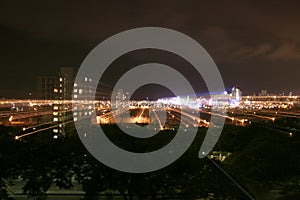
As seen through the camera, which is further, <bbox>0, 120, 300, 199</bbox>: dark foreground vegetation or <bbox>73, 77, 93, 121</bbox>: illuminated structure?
<bbox>73, 77, 93, 121</bbox>: illuminated structure

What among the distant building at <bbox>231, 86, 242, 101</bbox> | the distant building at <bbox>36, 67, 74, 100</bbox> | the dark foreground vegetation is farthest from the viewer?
the distant building at <bbox>231, 86, 242, 101</bbox>

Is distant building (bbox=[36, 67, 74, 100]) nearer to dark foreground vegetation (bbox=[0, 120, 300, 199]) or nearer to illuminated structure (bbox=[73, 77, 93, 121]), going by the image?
illuminated structure (bbox=[73, 77, 93, 121])

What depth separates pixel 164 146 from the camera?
458cm

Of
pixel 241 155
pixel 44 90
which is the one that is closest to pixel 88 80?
pixel 44 90

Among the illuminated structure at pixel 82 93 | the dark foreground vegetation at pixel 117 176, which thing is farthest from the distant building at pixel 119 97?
the dark foreground vegetation at pixel 117 176

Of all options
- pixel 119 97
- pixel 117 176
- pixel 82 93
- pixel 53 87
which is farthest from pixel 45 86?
pixel 119 97

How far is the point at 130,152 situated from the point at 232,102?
197ft

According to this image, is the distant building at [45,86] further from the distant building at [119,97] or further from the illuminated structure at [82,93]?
the distant building at [119,97]

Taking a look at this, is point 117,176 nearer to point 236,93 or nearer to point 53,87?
point 53,87

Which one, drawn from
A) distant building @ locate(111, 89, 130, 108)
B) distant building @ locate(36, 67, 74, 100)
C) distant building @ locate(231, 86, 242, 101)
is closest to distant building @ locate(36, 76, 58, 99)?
distant building @ locate(36, 67, 74, 100)

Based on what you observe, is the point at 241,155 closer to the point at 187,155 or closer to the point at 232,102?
the point at 187,155

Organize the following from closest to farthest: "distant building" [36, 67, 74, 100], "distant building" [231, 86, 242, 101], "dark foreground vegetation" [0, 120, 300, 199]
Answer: "dark foreground vegetation" [0, 120, 300, 199] < "distant building" [36, 67, 74, 100] < "distant building" [231, 86, 242, 101]

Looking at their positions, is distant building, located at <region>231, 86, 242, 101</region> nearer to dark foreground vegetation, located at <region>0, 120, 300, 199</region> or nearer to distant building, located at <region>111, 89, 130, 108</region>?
distant building, located at <region>111, 89, 130, 108</region>

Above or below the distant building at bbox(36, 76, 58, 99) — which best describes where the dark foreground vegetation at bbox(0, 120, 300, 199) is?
below
